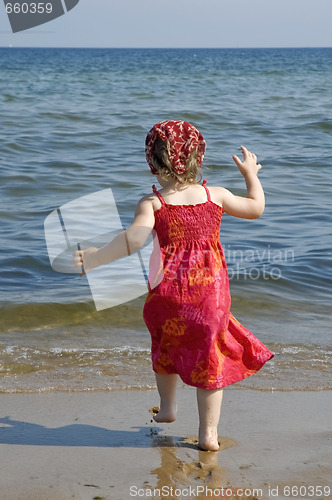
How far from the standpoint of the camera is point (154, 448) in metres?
2.76

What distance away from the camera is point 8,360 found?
3854mm

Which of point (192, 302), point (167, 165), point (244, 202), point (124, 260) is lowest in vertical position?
point (124, 260)

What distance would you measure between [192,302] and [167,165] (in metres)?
0.52

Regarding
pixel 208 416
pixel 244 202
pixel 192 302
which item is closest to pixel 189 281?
pixel 192 302

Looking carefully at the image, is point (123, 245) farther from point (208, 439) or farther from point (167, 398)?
point (208, 439)

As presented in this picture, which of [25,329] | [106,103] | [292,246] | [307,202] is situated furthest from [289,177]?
[106,103]

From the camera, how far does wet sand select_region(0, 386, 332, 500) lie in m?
2.41

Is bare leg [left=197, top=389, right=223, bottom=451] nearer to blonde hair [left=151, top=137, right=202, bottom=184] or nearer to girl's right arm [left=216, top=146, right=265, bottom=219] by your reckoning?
girl's right arm [left=216, top=146, right=265, bottom=219]

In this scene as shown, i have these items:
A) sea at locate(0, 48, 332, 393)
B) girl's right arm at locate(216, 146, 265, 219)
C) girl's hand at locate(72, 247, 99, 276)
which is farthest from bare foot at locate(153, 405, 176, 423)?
girl's right arm at locate(216, 146, 265, 219)

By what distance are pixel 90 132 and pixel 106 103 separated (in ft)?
19.0

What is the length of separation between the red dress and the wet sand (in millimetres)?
294

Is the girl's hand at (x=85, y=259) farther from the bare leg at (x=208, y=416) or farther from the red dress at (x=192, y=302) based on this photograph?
the bare leg at (x=208, y=416)

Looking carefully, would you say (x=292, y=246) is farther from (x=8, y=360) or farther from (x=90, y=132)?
(x=90, y=132)

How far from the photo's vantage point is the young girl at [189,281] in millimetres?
2705
